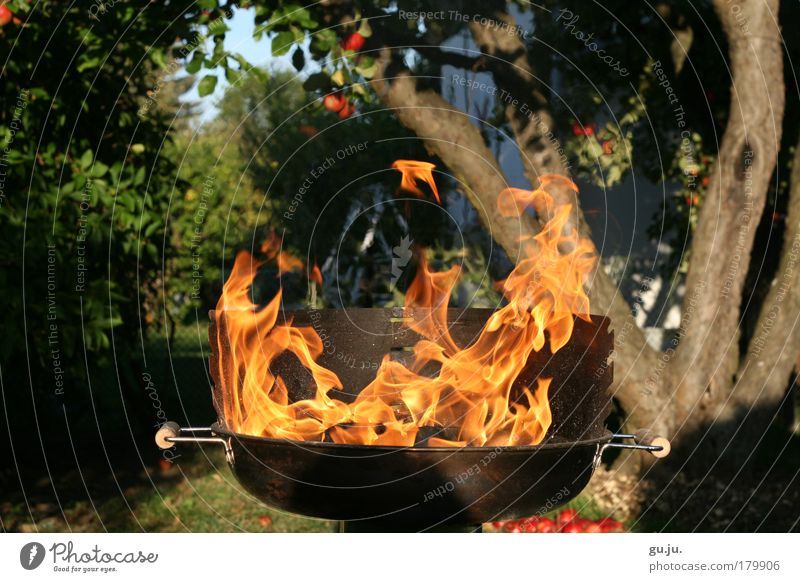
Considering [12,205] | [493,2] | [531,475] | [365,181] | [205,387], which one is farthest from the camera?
[205,387]

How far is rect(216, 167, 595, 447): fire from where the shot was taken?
125 inches

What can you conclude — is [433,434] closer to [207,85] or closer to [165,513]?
[207,85]

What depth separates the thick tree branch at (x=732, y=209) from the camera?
5.16m

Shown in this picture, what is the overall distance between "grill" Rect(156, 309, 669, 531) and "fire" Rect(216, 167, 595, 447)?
0.06 meters

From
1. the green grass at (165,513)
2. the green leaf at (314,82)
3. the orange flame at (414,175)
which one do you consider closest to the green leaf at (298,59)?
the green leaf at (314,82)

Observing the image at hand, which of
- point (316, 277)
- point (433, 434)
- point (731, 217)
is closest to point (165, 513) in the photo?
point (316, 277)

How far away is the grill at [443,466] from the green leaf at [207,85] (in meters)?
1.32

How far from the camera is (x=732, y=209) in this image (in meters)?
5.20

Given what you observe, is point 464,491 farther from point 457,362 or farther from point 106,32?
point 106,32

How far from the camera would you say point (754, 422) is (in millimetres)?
5344

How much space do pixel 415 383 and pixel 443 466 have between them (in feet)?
2.26

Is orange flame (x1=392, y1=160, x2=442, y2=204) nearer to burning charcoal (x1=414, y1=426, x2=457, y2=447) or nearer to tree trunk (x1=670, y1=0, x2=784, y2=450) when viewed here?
burning charcoal (x1=414, y1=426, x2=457, y2=447)
